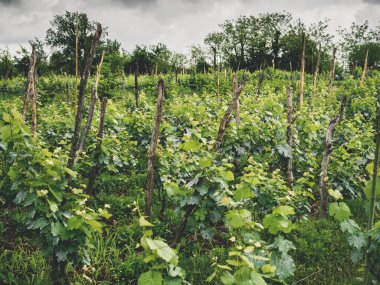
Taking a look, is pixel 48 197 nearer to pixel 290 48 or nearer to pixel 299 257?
pixel 299 257

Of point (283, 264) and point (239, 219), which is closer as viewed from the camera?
point (239, 219)

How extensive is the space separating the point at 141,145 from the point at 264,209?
2.63 metres

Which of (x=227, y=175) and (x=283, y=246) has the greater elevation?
(x=227, y=175)

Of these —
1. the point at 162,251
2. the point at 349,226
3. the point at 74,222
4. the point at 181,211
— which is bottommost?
the point at 181,211

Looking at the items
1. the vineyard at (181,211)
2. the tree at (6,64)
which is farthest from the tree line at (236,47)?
the vineyard at (181,211)

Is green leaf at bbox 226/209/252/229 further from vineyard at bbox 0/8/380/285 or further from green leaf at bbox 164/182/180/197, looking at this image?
green leaf at bbox 164/182/180/197

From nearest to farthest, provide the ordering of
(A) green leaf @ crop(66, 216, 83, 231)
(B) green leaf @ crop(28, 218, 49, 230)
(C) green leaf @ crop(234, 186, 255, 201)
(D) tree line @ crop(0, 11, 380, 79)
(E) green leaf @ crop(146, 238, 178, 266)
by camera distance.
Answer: (E) green leaf @ crop(146, 238, 178, 266), (A) green leaf @ crop(66, 216, 83, 231), (B) green leaf @ crop(28, 218, 49, 230), (C) green leaf @ crop(234, 186, 255, 201), (D) tree line @ crop(0, 11, 380, 79)

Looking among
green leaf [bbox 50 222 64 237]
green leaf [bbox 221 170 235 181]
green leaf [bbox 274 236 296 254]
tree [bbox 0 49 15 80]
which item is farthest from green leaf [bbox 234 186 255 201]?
tree [bbox 0 49 15 80]

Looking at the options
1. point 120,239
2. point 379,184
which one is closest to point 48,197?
point 120,239

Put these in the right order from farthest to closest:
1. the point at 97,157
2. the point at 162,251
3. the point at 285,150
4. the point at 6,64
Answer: the point at 6,64, the point at 285,150, the point at 97,157, the point at 162,251

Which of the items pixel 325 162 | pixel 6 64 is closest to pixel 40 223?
pixel 325 162

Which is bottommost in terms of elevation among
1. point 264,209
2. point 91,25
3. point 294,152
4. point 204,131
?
point 264,209

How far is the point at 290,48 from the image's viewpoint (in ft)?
138

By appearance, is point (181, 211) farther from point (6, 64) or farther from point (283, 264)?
point (6, 64)
